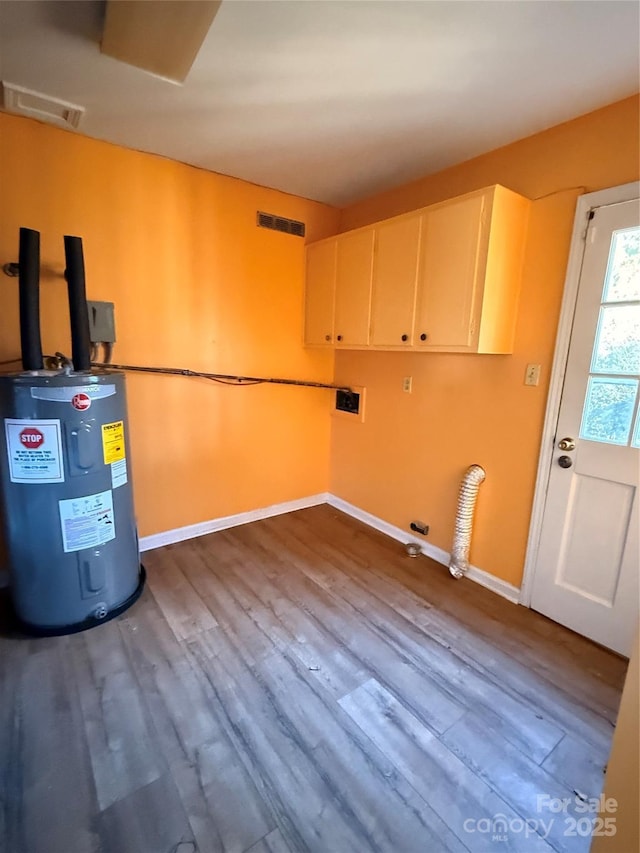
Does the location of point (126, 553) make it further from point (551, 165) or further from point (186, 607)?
point (551, 165)

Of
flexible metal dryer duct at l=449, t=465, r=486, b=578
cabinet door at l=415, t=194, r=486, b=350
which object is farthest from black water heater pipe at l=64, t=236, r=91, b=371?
flexible metal dryer duct at l=449, t=465, r=486, b=578

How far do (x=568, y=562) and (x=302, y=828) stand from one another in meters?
1.68

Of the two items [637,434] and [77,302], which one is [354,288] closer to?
[77,302]

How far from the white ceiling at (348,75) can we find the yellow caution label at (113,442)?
1.50 metres

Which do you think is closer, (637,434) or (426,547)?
(637,434)

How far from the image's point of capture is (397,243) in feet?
7.93

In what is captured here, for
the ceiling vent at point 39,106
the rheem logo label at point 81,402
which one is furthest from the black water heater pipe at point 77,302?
the ceiling vent at point 39,106

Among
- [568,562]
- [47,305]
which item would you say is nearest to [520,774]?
[568,562]

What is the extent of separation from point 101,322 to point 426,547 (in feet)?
8.34

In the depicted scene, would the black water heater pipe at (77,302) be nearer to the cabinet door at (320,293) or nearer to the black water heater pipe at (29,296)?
the black water heater pipe at (29,296)

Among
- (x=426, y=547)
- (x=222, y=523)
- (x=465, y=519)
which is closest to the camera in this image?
(x=465, y=519)

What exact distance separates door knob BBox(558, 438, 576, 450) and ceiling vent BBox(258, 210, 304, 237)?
2.32 m

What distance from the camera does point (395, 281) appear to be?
2449 mm

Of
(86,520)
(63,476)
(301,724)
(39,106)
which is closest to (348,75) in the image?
(39,106)
